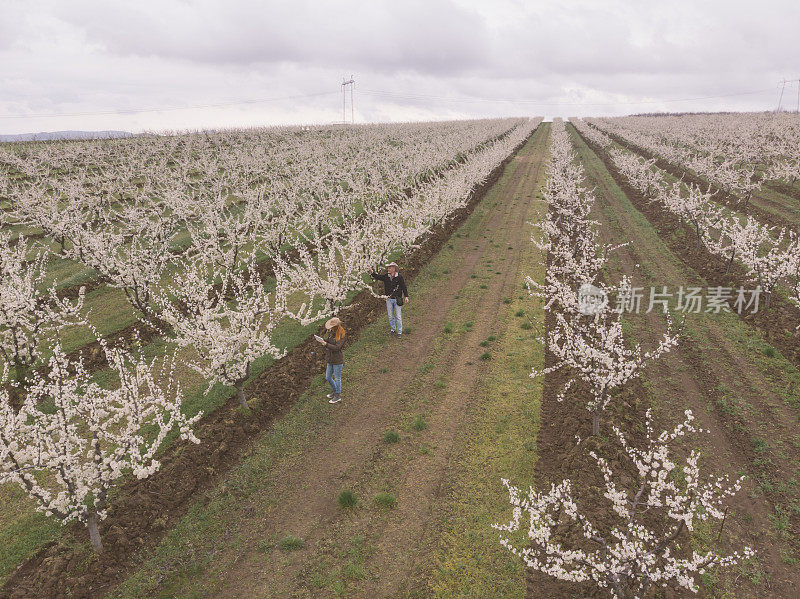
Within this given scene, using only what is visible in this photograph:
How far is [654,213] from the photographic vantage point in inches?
1273

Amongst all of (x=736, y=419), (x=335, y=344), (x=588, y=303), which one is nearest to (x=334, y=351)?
(x=335, y=344)

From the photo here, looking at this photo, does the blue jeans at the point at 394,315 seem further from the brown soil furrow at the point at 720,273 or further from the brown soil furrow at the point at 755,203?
the brown soil furrow at the point at 755,203

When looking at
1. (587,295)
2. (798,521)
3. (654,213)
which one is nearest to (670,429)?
(798,521)

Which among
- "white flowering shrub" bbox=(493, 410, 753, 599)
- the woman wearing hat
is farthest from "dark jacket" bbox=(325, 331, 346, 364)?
"white flowering shrub" bbox=(493, 410, 753, 599)

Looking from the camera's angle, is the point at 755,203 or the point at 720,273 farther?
the point at 755,203

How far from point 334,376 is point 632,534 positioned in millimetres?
8308

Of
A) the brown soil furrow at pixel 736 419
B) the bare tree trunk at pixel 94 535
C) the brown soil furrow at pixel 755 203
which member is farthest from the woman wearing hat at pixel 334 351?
the brown soil furrow at pixel 755 203

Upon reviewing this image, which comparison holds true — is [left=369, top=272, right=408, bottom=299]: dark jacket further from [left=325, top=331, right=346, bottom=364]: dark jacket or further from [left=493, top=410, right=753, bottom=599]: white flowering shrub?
[left=493, top=410, right=753, bottom=599]: white flowering shrub

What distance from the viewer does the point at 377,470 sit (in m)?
10.3

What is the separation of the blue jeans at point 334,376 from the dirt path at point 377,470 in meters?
0.61

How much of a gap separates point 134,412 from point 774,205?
144 ft

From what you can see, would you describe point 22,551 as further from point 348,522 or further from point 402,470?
point 402,470

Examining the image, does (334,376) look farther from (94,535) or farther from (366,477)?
(94,535)

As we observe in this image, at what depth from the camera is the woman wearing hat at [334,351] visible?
39.5 feet
